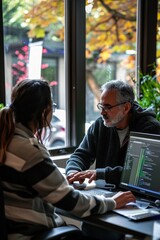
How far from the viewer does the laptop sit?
6.05 ft

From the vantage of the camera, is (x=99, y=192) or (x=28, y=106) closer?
(x=28, y=106)

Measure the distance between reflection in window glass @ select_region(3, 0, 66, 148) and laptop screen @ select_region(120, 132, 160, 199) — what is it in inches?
45.0

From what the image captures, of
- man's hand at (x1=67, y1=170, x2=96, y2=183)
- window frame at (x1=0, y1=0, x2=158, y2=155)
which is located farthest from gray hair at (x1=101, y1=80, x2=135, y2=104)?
window frame at (x1=0, y1=0, x2=158, y2=155)

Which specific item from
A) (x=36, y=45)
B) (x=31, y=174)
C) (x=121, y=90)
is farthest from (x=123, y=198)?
(x=36, y=45)

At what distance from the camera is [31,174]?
5.19 ft

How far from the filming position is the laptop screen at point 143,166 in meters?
1.87

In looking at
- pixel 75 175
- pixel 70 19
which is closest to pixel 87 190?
pixel 75 175

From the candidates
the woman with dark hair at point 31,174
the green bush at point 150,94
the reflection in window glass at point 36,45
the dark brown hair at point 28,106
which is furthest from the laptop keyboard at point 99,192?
the green bush at point 150,94

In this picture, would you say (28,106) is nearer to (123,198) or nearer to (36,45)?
(123,198)

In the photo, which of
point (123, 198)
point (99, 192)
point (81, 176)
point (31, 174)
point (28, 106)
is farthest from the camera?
point (81, 176)

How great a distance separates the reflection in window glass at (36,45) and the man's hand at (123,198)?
1282mm

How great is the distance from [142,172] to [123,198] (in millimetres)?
183

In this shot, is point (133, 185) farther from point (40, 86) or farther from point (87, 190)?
point (40, 86)

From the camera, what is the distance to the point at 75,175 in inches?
86.7
